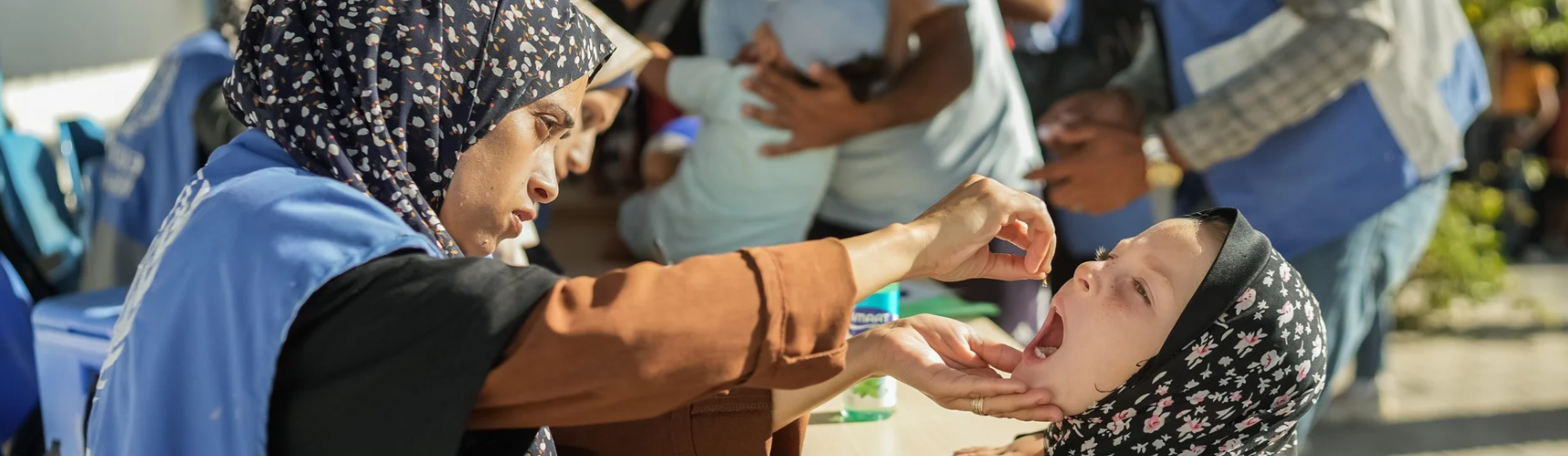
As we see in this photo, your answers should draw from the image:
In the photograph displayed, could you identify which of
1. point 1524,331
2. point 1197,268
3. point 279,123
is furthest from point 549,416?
point 1524,331

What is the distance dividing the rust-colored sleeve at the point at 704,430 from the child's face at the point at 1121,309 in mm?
347

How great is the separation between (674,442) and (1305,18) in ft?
6.46

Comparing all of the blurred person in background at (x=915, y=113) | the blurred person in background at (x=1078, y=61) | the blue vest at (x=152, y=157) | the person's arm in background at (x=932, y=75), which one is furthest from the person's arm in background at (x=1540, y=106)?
the blue vest at (x=152, y=157)

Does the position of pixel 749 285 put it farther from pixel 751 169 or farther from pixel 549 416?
pixel 751 169

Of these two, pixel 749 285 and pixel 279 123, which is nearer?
pixel 749 285

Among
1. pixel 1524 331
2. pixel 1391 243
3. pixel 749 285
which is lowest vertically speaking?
pixel 1524 331

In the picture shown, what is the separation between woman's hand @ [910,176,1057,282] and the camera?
4.13 feet

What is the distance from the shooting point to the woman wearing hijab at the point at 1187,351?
54.0 inches

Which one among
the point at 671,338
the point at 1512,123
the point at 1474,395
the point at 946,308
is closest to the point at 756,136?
the point at 946,308

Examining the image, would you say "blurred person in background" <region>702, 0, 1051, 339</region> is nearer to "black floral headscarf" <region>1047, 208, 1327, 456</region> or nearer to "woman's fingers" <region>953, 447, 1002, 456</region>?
"woman's fingers" <region>953, 447, 1002, 456</region>

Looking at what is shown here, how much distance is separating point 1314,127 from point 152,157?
274 centimetres

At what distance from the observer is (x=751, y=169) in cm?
287

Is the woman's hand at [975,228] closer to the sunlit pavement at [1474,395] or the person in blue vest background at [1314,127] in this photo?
the person in blue vest background at [1314,127]

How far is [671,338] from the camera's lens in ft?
3.45
